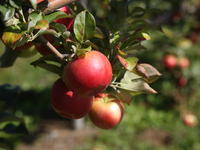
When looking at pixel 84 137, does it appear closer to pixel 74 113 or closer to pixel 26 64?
pixel 74 113

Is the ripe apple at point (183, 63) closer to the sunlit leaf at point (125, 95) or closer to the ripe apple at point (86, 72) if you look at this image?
the sunlit leaf at point (125, 95)

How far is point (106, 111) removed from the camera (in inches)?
27.8

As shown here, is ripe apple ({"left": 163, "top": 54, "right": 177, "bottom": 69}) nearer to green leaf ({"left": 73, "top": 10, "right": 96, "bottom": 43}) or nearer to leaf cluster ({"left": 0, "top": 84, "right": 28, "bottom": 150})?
leaf cluster ({"left": 0, "top": 84, "right": 28, "bottom": 150})

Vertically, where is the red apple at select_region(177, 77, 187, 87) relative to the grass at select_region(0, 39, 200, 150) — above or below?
above

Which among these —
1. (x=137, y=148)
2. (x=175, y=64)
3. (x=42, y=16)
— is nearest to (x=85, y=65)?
(x=42, y=16)

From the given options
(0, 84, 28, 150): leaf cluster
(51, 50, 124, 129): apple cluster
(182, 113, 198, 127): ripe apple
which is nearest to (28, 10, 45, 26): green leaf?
(51, 50, 124, 129): apple cluster

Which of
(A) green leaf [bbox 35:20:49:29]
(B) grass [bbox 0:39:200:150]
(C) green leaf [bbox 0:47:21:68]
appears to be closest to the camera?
(A) green leaf [bbox 35:20:49:29]

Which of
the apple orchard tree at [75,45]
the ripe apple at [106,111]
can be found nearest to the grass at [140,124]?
the ripe apple at [106,111]

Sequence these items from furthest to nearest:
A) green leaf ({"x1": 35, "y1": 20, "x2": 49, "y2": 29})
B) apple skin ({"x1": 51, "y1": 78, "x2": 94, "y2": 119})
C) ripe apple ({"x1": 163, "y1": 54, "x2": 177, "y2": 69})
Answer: ripe apple ({"x1": 163, "y1": 54, "x2": 177, "y2": 69})
apple skin ({"x1": 51, "y1": 78, "x2": 94, "y2": 119})
green leaf ({"x1": 35, "y1": 20, "x2": 49, "y2": 29})

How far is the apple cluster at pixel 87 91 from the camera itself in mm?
530

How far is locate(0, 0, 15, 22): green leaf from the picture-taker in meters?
0.50

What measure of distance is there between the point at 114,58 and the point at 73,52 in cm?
13

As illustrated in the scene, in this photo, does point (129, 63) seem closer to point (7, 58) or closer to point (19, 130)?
point (7, 58)

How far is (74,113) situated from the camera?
650 millimetres
